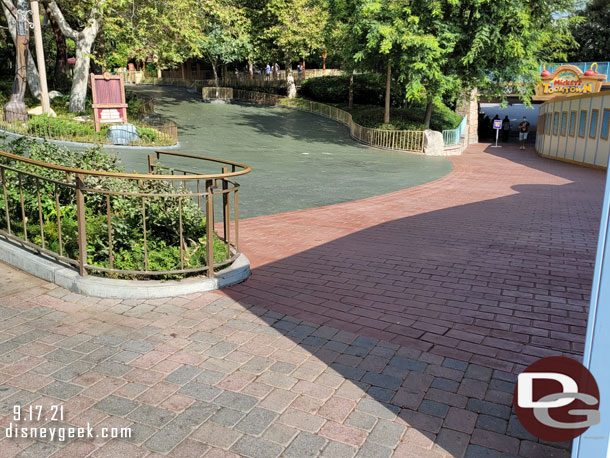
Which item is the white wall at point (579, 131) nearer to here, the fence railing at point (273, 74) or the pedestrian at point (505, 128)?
the pedestrian at point (505, 128)

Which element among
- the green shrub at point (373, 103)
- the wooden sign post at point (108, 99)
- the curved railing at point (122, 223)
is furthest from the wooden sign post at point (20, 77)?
the green shrub at point (373, 103)

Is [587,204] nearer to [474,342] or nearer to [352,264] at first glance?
[352,264]

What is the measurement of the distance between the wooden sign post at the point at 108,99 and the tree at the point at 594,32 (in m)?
39.8

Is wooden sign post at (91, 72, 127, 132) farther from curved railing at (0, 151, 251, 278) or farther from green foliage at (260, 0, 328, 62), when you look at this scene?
green foliage at (260, 0, 328, 62)

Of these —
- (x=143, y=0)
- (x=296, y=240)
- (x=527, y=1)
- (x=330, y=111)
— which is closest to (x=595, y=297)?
(x=296, y=240)

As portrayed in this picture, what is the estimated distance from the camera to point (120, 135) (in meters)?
19.1

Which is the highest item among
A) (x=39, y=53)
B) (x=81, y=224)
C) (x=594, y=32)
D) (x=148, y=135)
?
(x=594, y=32)

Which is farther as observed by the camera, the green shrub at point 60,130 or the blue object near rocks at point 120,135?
the blue object near rocks at point 120,135

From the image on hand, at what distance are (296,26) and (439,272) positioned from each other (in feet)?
112

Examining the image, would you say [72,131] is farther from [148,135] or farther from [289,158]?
[289,158]

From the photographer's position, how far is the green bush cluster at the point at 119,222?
5902mm

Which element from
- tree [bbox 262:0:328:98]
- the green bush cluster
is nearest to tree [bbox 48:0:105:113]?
the green bush cluster

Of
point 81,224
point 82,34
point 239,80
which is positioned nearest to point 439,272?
point 81,224

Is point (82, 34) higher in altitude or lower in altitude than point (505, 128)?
higher
